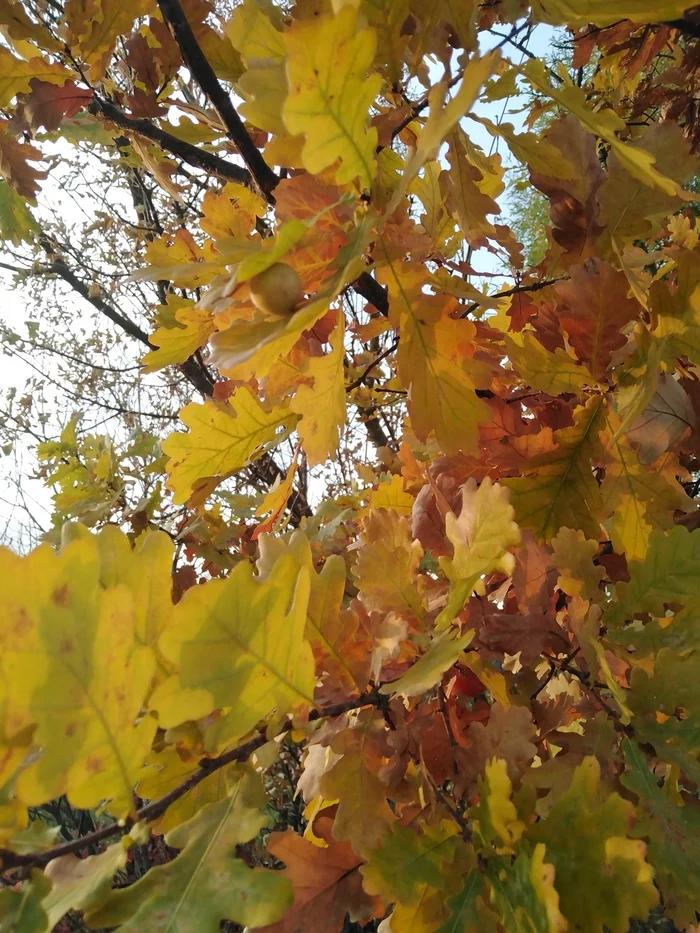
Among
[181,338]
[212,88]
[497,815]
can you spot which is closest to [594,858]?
[497,815]

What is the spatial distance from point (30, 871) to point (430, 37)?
0.70 metres

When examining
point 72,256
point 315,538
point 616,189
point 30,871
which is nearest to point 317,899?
point 30,871

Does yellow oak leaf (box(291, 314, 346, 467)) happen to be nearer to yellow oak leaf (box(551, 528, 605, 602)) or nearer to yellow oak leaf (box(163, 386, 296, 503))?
yellow oak leaf (box(163, 386, 296, 503))

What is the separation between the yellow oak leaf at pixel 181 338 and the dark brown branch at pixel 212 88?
6.4 inches

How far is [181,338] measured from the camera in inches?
28.9

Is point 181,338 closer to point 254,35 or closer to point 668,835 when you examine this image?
point 254,35

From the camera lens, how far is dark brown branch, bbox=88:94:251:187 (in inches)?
30.6

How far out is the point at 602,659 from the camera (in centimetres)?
48

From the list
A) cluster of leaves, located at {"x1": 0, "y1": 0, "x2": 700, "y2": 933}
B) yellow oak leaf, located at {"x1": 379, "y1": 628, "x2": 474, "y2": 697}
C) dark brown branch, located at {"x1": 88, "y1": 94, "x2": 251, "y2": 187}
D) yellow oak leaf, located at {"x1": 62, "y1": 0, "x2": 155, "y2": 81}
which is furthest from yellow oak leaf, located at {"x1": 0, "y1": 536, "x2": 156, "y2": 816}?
yellow oak leaf, located at {"x1": 62, "y1": 0, "x2": 155, "y2": 81}

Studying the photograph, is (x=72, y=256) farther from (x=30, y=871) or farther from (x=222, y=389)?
(x=30, y=871)

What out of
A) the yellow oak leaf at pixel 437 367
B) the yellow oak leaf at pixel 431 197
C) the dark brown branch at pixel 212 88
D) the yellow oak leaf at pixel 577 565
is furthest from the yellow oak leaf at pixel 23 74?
the yellow oak leaf at pixel 577 565

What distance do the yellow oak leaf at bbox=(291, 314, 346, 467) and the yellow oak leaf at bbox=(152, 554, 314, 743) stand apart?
204 millimetres

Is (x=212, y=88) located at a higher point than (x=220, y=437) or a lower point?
higher

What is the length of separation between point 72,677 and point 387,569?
320 mm
